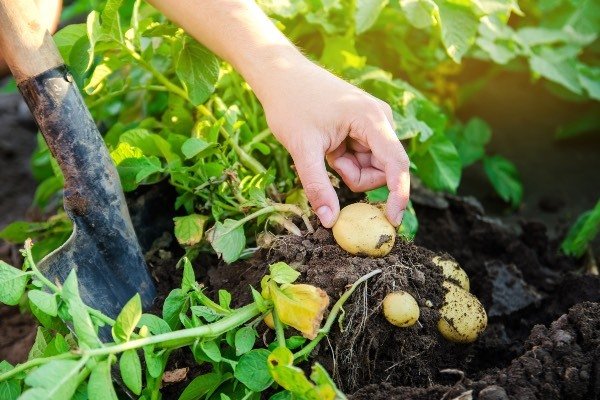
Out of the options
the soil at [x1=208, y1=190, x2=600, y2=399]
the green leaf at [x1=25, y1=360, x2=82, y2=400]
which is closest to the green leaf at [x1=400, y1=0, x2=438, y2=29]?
the soil at [x1=208, y1=190, x2=600, y2=399]

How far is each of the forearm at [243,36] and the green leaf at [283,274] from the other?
428 millimetres

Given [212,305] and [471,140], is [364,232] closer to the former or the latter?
[212,305]

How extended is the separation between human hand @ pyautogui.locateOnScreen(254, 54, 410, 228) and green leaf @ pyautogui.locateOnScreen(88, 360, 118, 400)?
21.8 inches

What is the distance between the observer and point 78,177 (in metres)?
1.73

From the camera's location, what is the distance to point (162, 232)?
2.01 metres

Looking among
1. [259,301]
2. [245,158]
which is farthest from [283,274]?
[245,158]

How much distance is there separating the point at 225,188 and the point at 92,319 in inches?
21.4

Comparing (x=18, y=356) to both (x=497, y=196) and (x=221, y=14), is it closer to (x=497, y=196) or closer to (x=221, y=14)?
(x=221, y=14)

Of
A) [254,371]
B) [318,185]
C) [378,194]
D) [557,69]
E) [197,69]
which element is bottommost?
[557,69]

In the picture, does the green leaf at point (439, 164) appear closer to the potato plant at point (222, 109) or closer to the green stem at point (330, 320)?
the potato plant at point (222, 109)

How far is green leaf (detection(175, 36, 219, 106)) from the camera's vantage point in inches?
72.3

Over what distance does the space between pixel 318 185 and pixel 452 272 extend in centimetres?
37

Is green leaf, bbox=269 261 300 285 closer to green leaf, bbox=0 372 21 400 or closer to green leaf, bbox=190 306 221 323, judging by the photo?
green leaf, bbox=190 306 221 323

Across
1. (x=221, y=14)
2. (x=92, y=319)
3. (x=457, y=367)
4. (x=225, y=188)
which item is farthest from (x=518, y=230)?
(x=92, y=319)
